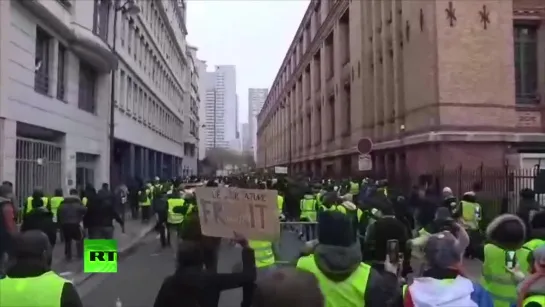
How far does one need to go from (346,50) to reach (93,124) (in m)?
19.0

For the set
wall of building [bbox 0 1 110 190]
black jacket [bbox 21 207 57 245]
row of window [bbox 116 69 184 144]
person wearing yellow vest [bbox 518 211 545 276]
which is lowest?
black jacket [bbox 21 207 57 245]

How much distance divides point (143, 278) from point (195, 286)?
891cm

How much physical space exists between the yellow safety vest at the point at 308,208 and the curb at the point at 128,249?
501 centimetres

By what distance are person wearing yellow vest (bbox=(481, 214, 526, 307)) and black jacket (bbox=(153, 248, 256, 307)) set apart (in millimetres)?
2161

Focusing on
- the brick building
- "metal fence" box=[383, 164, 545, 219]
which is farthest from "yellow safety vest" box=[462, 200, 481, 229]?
the brick building

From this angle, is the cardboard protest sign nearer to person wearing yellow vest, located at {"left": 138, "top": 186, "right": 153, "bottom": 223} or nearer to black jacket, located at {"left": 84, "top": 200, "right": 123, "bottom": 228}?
black jacket, located at {"left": 84, "top": 200, "right": 123, "bottom": 228}

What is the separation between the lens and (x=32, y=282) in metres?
3.51

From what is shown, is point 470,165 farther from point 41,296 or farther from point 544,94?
point 41,296

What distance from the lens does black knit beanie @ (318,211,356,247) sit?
3885mm

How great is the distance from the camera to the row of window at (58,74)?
2056 centimetres

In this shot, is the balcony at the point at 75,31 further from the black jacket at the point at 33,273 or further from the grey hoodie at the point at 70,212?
the black jacket at the point at 33,273

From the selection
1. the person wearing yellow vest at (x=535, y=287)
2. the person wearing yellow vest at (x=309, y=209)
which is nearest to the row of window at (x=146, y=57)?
the person wearing yellow vest at (x=309, y=209)

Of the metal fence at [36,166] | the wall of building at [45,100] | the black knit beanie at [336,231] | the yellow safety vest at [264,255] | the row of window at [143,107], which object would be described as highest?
the row of window at [143,107]

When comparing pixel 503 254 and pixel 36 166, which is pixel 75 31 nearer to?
pixel 36 166
